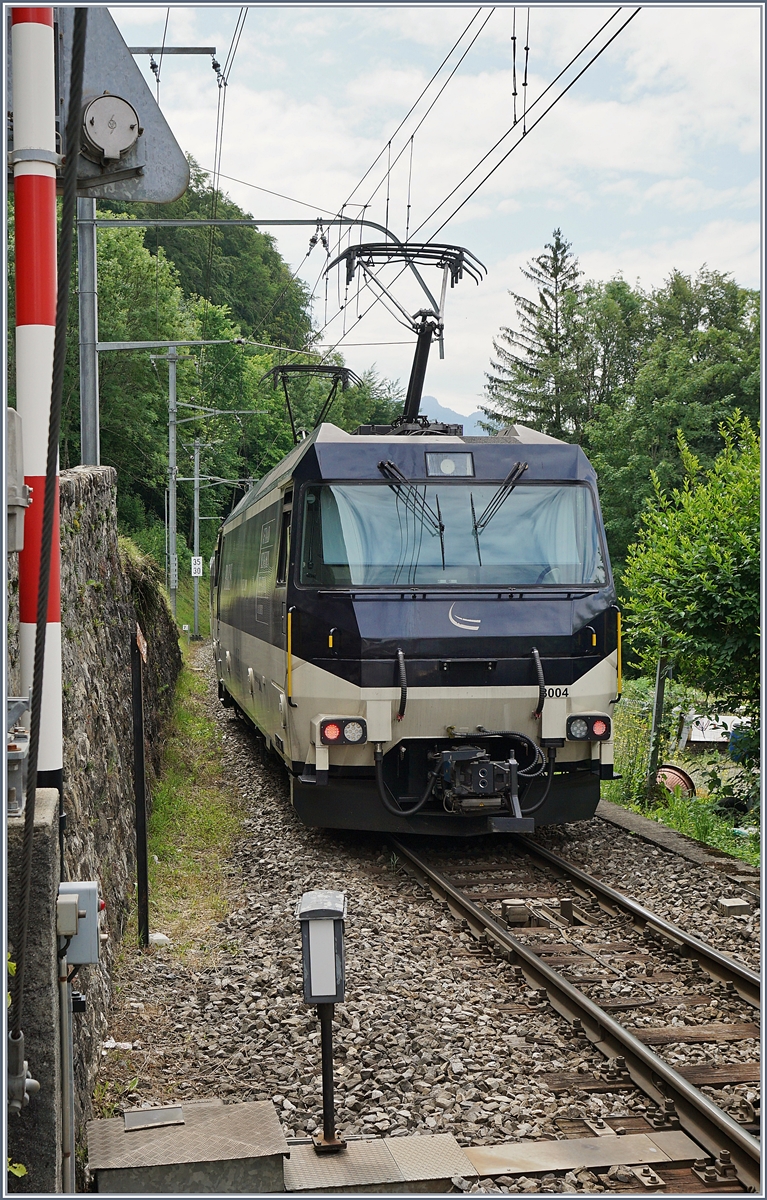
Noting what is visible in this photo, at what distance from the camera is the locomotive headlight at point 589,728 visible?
885 cm

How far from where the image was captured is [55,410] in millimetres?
2557

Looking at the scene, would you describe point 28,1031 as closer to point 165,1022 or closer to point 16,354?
point 16,354

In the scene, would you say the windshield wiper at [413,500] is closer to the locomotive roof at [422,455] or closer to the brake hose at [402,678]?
the locomotive roof at [422,455]

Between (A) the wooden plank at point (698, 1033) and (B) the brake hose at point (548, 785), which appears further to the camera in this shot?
(B) the brake hose at point (548, 785)

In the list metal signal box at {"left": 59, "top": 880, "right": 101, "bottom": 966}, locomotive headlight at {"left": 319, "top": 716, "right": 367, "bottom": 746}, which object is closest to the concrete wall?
metal signal box at {"left": 59, "top": 880, "right": 101, "bottom": 966}

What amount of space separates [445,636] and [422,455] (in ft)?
5.33

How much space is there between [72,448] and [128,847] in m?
34.4

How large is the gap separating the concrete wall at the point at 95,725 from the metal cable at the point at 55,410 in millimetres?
1103

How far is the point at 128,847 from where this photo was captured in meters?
7.97

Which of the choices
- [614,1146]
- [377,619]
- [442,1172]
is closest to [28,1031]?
[442,1172]

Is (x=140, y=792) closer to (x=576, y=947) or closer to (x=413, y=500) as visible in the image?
(x=576, y=947)

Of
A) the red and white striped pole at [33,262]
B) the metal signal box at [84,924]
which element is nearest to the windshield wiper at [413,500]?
the red and white striped pole at [33,262]

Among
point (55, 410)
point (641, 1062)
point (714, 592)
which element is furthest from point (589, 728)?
point (55, 410)

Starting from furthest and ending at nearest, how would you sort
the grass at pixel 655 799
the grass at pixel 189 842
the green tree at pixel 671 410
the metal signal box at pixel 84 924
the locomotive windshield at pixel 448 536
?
1. the green tree at pixel 671 410
2. the grass at pixel 655 799
3. the locomotive windshield at pixel 448 536
4. the grass at pixel 189 842
5. the metal signal box at pixel 84 924
